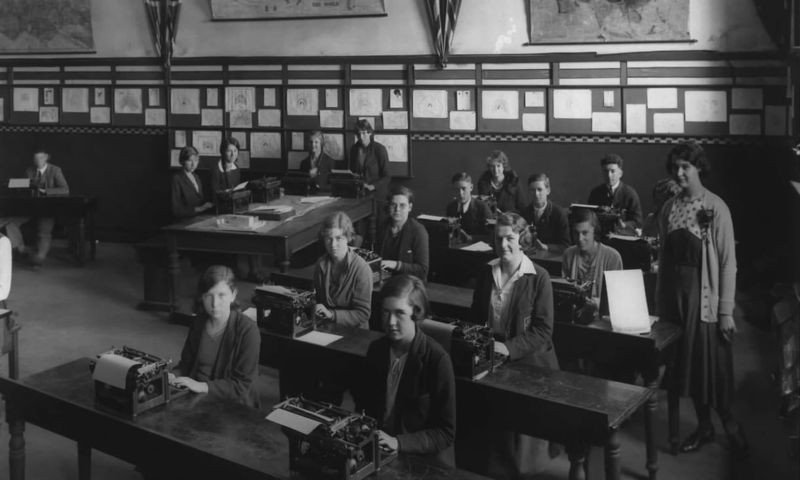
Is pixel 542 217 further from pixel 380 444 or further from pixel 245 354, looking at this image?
pixel 380 444

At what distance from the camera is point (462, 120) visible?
1053 cm

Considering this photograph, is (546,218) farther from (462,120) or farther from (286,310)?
(286,310)

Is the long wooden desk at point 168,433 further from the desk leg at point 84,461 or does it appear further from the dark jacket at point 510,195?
the dark jacket at point 510,195

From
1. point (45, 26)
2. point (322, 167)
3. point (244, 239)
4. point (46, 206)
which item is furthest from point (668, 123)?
point (45, 26)

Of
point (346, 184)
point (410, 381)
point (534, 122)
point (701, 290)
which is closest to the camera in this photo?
point (410, 381)

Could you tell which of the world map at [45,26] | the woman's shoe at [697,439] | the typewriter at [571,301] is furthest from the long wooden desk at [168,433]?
the world map at [45,26]

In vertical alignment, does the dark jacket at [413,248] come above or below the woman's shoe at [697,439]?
above

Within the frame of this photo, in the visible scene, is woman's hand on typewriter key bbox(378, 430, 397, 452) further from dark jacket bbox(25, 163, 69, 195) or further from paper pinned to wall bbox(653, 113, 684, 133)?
dark jacket bbox(25, 163, 69, 195)

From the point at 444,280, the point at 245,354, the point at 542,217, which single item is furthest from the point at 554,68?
the point at 245,354

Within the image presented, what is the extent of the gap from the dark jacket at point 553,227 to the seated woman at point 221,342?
3979 mm

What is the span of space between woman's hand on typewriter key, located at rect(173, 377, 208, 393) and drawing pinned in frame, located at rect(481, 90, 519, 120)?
22.7 ft

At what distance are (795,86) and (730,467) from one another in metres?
4.61

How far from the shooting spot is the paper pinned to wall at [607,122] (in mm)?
9852

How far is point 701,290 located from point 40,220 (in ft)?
27.1
